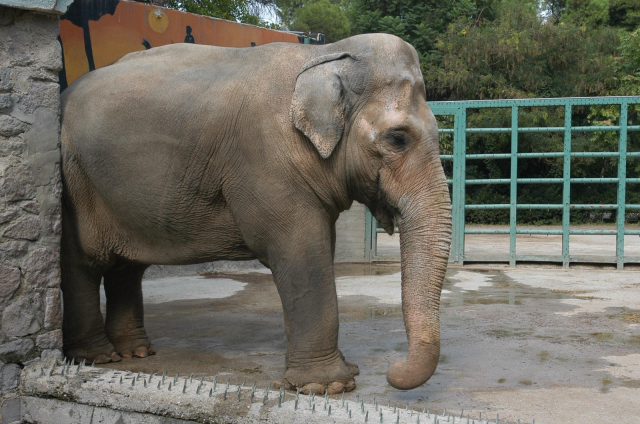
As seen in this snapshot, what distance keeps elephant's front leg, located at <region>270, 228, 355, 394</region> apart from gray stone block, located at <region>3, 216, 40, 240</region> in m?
1.39

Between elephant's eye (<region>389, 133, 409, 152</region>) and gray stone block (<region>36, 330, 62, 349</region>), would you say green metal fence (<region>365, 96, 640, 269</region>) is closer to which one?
elephant's eye (<region>389, 133, 409, 152</region>)

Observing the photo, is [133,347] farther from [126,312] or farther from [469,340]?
[469,340]

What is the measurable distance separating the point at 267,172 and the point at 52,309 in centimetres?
150

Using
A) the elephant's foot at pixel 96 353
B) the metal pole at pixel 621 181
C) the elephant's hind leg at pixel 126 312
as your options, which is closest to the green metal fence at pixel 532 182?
the metal pole at pixel 621 181

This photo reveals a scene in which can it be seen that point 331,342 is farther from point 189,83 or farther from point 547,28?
point 547,28

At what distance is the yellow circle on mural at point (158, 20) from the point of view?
27.8 ft

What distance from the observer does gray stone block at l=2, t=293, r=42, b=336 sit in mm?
4219

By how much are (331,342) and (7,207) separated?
196 centimetres

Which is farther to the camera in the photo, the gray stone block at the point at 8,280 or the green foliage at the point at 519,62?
the green foliage at the point at 519,62

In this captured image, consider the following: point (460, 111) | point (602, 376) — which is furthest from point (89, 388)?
point (460, 111)

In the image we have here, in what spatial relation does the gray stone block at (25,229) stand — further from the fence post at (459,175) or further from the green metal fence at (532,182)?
the fence post at (459,175)

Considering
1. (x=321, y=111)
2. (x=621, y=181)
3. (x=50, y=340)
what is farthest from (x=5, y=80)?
(x=621, y=181)

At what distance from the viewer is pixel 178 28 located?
885cm

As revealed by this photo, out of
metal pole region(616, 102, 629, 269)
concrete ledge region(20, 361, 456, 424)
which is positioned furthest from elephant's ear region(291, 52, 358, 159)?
metal pole region(616, 102, 629, 269)
